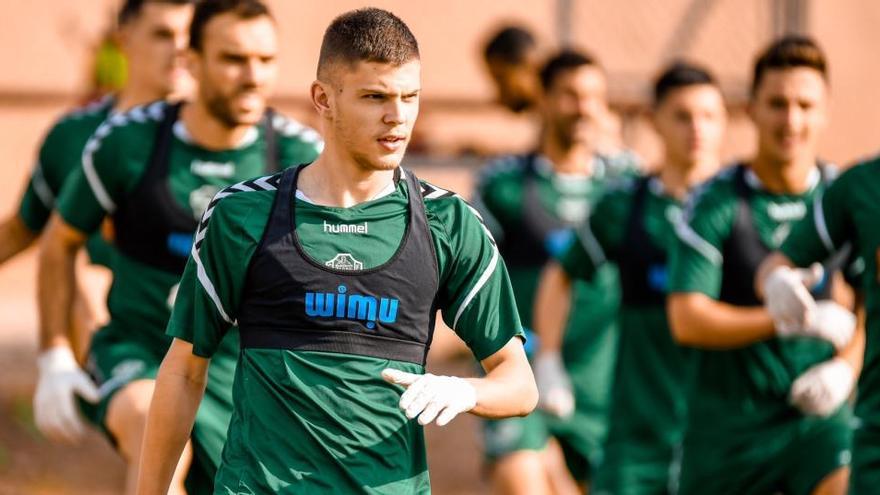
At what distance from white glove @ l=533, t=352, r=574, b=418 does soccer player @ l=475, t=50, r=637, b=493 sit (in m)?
0.52

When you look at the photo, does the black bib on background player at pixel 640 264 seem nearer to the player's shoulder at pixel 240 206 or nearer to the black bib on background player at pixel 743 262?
the black bib on background player at pixel 743 262

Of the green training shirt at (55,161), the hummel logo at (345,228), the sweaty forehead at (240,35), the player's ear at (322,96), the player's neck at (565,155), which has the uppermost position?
the player's ear at (322,96)

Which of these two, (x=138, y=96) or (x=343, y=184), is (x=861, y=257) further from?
(x=138, y=96)

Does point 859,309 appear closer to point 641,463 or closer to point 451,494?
point 641,463

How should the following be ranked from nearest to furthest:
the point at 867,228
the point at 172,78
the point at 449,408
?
the point at 449,408
the point at 867,228
the point at 172,78

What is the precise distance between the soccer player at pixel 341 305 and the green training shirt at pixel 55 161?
8.95 feet

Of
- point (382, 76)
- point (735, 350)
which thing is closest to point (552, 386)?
point (735, 350)

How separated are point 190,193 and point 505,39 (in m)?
4.21

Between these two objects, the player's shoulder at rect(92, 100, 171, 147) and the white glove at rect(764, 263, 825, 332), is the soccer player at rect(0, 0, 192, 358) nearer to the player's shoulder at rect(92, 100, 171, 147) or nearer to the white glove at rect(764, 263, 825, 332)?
the player's shoulder at rect(92, 100, 171, 147)

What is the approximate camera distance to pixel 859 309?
6.75 metres

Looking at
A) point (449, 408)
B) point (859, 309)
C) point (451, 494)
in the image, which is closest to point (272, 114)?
point (859, 309)

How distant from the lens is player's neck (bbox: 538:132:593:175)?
9.79m

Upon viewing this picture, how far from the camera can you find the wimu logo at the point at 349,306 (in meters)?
4.80

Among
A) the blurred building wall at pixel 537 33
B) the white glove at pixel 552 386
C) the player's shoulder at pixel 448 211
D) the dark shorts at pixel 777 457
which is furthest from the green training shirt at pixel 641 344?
the blurred building wall at pixel 537 33
